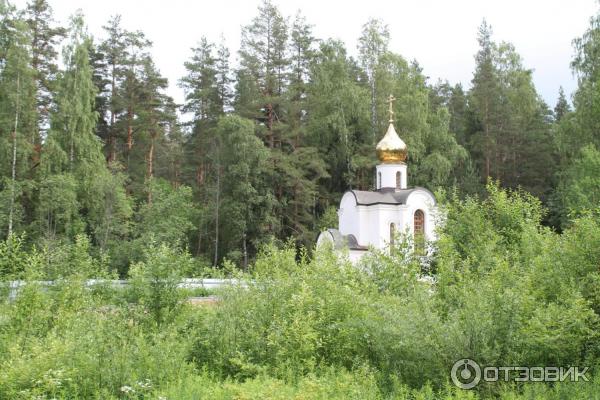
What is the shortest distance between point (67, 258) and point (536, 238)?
8.47m

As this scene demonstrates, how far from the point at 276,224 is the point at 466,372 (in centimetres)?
2066

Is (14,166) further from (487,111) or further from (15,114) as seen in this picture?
(487,111)

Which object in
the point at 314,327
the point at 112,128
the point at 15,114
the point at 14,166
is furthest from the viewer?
the point at 112,128

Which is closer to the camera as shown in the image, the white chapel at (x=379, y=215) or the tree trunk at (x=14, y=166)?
the tree trunk at (x=14, y=166)

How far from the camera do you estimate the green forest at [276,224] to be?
627cm

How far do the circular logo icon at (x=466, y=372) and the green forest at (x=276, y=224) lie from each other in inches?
3.0

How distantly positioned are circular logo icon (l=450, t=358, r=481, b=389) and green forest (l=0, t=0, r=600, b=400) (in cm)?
8

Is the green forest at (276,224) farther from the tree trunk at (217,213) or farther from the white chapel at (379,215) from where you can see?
the white chapel at (379,215)

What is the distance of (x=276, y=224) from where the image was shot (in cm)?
2658

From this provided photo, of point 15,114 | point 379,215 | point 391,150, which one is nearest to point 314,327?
point 379,215

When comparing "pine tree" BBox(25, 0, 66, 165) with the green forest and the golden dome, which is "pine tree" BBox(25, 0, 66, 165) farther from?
the golden dome

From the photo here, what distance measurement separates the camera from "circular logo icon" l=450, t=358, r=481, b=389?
6.05 meters

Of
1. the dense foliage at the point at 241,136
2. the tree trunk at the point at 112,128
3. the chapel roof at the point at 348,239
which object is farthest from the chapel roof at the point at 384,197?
the tree trunk at the point at 112,128

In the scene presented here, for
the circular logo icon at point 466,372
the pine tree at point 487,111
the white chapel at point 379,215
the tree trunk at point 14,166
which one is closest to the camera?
the circular logo icon at point 466,372
